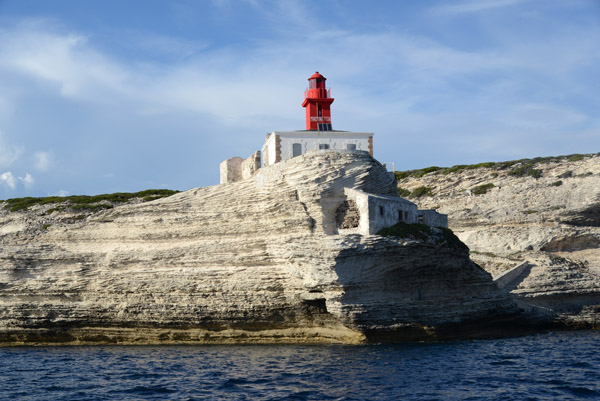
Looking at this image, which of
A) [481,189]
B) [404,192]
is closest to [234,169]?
[481,189]

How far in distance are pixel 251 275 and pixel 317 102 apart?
15455 mm

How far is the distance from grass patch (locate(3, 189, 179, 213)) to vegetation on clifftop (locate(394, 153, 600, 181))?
28208mm

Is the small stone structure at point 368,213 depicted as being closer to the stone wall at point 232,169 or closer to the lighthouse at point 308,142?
the lighthouse at point 308,142

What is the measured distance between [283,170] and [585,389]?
719 inches

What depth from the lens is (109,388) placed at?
22.1 metres

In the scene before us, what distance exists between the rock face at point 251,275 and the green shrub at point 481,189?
25.6m

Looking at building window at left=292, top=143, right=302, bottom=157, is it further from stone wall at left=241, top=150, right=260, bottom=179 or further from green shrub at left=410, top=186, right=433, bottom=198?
green shrub at left=410, top=186, right=433, bottom=198

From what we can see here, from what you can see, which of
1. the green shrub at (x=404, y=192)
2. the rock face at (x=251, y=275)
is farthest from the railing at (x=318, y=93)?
the green shrub at (x=404, y=192)

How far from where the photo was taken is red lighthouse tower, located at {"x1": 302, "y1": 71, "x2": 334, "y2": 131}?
43.3 m

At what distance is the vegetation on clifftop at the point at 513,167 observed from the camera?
62562 mm

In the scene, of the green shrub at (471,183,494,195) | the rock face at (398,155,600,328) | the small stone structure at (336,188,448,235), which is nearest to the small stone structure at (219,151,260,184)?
the small stone structure at (336,188,448,235)

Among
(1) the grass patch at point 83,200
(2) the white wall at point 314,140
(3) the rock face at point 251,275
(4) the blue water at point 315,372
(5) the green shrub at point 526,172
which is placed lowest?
(4) the blue water at point 315,372

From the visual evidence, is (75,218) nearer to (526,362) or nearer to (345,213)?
(345,213)

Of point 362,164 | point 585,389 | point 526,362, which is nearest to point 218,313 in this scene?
point 362,164
